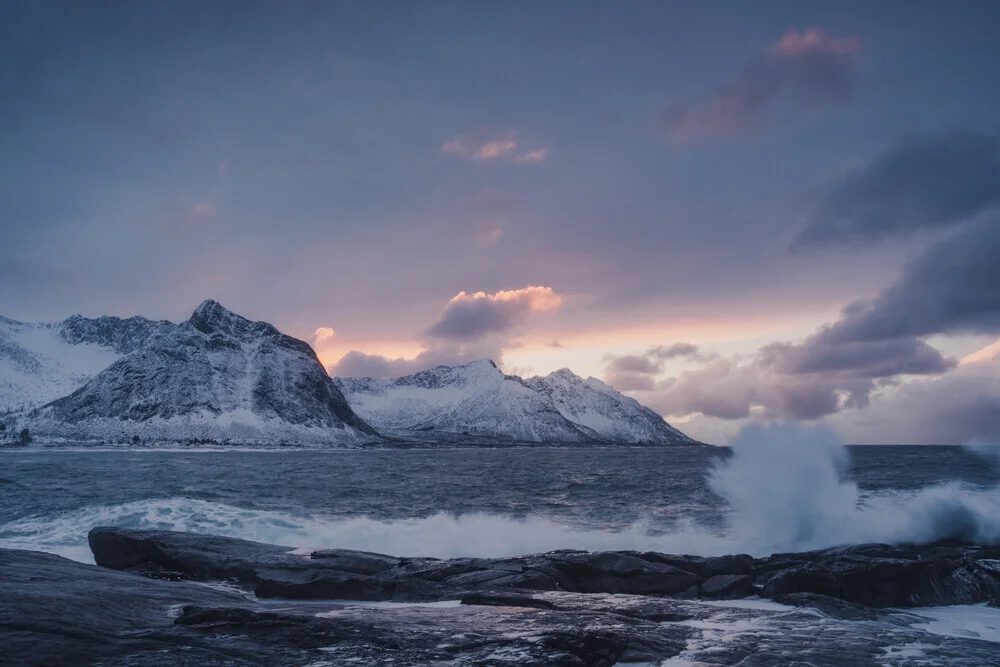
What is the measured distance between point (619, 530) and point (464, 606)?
19.7 m

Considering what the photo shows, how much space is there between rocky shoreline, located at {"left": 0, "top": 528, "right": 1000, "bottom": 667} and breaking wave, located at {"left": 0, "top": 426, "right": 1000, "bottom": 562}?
24.7ft

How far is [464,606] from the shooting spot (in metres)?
14.4

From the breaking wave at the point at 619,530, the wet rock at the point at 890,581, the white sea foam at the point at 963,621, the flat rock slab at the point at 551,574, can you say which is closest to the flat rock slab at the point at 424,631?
the white sea foam at the point at 963,621

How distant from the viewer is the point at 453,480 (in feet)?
221

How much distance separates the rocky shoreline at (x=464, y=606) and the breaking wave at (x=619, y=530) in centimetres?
753

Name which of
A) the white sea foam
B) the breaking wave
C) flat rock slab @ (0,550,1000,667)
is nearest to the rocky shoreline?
flat rock slab @ (0,550,1000,667)

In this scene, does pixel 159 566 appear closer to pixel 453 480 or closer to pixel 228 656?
pixel 228 656

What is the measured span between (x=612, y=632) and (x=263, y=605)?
7813mm

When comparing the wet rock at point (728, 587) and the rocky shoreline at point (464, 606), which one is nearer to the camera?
the rocky shoreline at point (464, 606)

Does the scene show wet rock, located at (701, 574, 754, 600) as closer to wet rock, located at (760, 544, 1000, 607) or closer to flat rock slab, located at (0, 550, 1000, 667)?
wet rock, located at (760, 544, 1000, 607)

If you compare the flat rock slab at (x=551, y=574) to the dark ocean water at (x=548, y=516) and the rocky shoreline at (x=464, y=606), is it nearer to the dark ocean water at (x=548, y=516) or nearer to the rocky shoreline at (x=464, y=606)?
the rocky shoreline at (x=464, y=606)

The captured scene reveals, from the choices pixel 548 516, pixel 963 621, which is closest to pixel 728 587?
pixel 963 621

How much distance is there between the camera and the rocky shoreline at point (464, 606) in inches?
396

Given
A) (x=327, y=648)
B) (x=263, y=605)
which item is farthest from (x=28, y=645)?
(x=263, y=605)
